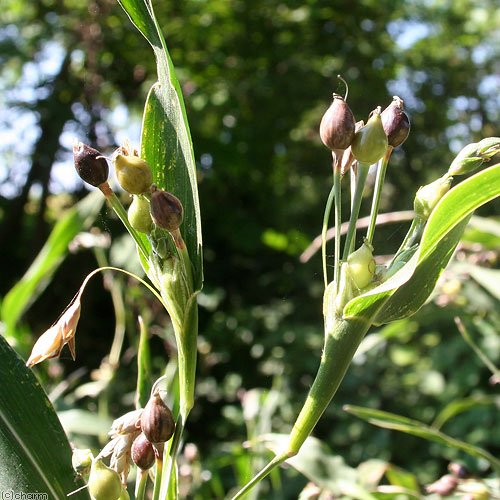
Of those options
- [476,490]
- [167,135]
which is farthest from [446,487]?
[167,135]

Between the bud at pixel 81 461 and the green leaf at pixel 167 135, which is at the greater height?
the green leaf at pixel 167 135

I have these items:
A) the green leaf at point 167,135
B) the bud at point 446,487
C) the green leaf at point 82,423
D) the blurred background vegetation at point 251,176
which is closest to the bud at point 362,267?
the green leaf at point 167,135

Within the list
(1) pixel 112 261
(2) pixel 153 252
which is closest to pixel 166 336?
(1) pixel 112 261

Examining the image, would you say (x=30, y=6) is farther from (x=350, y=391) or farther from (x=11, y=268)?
(x=350, y=391)

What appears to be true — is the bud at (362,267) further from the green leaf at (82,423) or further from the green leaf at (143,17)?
the green leaf at (82,423)

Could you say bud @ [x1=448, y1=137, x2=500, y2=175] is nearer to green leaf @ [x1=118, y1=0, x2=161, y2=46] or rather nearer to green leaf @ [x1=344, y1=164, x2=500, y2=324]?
green leaf @ [x1=344, y1=164, x2=500, y2=324]

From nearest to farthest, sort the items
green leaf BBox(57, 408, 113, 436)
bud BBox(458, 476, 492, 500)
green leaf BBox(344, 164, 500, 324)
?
green leaf BBox(344, 164, 500, 324), bud BBox(458, 476, 492, 500), green leaf BBox(57, 408, 113, 436)

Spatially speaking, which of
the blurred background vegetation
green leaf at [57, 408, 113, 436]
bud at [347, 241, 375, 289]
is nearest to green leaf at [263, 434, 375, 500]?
green leaf at [57, 408, 113, 436]
